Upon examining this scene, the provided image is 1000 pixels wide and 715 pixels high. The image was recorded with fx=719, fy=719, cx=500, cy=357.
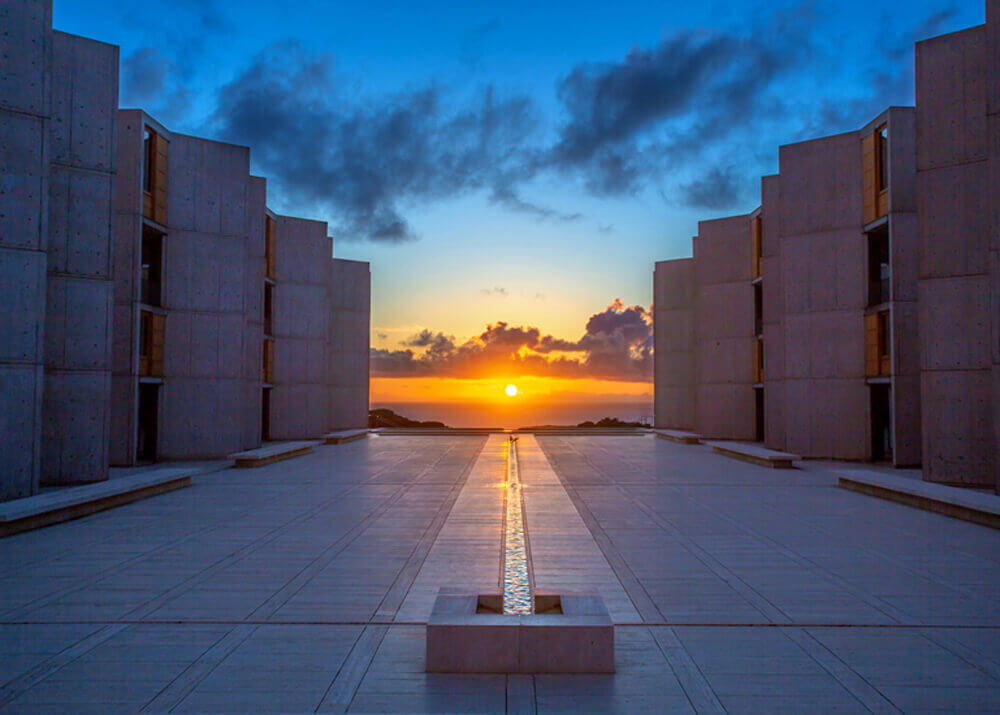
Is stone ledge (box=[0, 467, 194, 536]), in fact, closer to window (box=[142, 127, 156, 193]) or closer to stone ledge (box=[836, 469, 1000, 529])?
window (box=[142, 127, 156, 193])

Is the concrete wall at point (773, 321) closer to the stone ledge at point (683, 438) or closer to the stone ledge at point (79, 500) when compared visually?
the stone ledge at point (683, 438)

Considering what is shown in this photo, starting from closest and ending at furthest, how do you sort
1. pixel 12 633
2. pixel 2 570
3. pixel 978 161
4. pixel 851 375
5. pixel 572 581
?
pixel 12 633 < pixel 572 581 < pixel 2 570 < pixel 978 161 < pixel 851 375

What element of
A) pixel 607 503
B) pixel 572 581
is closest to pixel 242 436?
pixel 607 503

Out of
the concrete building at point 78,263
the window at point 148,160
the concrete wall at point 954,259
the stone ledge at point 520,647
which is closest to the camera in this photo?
the stone ledge at point 520,647

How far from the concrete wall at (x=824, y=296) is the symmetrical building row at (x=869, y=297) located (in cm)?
4

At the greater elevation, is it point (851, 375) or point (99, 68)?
point (99, 68)

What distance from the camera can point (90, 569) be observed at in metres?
8.11

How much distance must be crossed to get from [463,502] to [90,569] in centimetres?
641

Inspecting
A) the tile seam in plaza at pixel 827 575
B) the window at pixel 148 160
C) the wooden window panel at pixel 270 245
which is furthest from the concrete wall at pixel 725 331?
the window at pixel 148 160

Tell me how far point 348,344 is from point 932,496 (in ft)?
96.2

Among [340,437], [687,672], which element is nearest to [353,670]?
[687,672]

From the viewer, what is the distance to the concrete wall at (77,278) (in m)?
15.1

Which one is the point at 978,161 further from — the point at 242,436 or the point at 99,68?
the point at 242,436

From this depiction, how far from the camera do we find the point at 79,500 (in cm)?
1159
